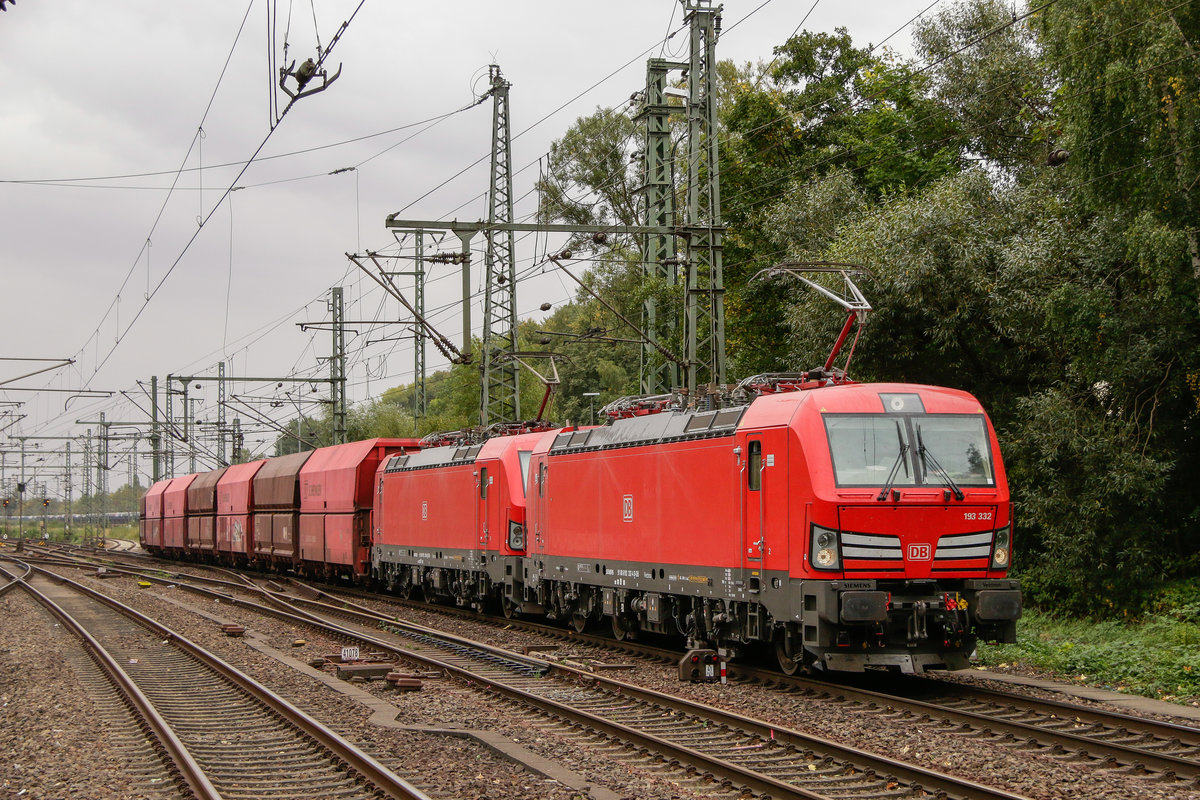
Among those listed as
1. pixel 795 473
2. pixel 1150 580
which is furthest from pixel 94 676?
pixel 1150 580

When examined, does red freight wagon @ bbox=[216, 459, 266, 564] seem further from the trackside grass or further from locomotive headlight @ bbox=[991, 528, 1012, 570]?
locomotive headlight @ bbox=[991, 528, 1012, 570]

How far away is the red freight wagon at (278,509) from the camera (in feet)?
128

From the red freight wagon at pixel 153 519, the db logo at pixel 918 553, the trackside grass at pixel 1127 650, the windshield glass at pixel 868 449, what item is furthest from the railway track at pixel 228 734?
the red freight wagon at pixel 153 519

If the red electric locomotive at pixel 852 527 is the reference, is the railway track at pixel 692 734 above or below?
below

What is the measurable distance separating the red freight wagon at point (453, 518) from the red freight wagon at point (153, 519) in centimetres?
3310

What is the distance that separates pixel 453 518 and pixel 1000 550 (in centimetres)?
1446

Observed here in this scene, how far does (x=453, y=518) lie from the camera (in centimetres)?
2583

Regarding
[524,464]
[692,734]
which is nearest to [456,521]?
[524,464]

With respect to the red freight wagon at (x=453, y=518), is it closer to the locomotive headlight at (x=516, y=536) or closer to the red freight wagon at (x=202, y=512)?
the locomotive headlight at (x=516, y=536)

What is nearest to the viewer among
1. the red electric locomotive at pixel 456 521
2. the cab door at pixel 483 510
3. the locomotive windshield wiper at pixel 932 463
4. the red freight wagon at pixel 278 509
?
the locomotive windshield wiper at pixel 932 463

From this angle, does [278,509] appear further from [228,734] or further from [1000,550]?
[1000,550]

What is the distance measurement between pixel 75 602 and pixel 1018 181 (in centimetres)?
2649

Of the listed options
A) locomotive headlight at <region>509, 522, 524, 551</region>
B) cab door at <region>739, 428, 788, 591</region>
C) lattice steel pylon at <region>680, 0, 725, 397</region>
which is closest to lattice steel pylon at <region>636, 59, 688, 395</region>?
lattice steel pylon at <region>680, 0, 725, 397</region>

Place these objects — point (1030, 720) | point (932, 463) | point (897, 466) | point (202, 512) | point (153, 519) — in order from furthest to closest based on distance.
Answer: point (153, 519), point (202, 512), point (932, 463), point (897, 466), point (1030, 720)
